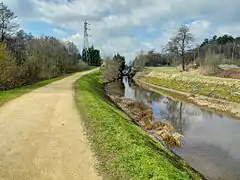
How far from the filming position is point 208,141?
16844mm

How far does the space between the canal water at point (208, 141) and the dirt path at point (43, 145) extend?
5952 mm

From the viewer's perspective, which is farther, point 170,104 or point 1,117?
point 170,104

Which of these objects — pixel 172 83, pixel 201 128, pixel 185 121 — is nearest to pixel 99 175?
pixel 201 128

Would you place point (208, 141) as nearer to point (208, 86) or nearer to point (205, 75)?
point (208, 86)

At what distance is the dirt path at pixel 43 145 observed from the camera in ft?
25.0

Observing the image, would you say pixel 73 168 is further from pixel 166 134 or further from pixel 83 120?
pixel 166 134

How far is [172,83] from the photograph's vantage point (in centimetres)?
5231

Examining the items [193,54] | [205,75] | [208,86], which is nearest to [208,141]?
[208,86]

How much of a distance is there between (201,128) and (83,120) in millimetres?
11053

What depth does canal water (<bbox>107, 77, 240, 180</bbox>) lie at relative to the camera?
12.4 metres

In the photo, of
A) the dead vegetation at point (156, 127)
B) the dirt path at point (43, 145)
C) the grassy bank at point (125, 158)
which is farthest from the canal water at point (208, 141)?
the dirt path at point (43, 145)

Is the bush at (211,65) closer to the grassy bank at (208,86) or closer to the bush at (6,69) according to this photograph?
the grassy bank at (208,86)

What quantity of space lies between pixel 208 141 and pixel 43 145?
1116 centimetres

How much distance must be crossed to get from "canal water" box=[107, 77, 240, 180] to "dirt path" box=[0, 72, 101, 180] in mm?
5952
